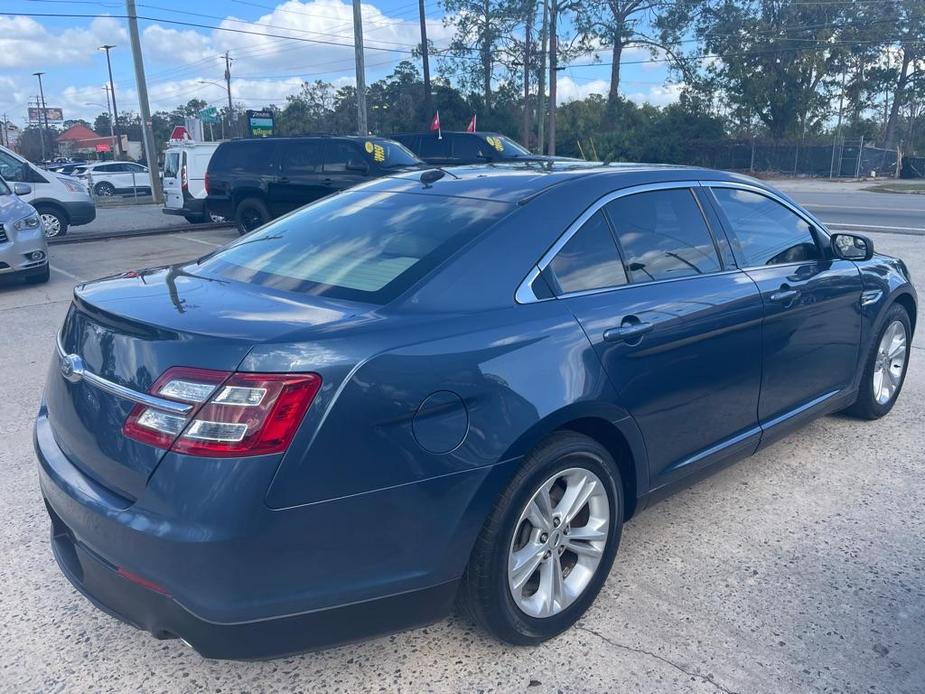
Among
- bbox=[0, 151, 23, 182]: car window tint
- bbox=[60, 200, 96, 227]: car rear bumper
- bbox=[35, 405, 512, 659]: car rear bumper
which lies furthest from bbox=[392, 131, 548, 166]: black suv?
bbox=[35, 405, 512, 659]: car rear bumper

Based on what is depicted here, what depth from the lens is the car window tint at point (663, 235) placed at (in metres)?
3.23

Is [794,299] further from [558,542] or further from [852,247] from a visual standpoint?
[558,542]

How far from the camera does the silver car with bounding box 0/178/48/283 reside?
8969 mm

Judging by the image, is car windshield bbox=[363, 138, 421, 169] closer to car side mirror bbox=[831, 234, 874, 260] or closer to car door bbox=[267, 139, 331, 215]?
car door bbox=[267, 139, 331, 215]

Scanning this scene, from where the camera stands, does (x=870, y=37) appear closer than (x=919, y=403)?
No

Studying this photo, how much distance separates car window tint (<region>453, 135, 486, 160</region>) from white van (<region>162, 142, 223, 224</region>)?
17.9 feet

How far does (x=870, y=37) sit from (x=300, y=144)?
4376cm

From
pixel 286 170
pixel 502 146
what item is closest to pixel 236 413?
pixel 286 170

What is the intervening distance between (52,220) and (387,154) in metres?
6.29

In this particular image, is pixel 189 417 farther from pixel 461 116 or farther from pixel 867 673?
pixel 461 116

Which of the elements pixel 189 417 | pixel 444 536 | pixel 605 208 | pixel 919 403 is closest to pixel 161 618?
pixel 189 417

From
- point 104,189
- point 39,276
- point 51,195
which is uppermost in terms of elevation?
point 51,195

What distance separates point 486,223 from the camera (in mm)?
2891

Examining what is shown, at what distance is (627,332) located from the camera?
294 cm
